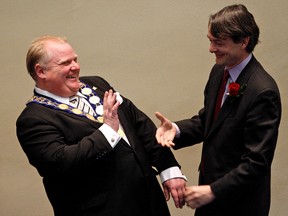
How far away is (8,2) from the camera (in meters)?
3.40

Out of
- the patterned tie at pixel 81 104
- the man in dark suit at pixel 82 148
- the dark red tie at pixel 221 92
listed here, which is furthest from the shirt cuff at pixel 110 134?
the dark red tie at pixel 221 92

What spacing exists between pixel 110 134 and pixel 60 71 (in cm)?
41

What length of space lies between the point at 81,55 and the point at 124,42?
33 cm

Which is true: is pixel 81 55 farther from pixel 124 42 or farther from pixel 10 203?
pixel 10 203

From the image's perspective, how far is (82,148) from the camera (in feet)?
6.89

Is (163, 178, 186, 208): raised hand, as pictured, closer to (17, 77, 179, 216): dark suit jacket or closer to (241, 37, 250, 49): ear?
(17, 77, 179, 216): dark suit jacket

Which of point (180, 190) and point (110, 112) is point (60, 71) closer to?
point (110, 112)

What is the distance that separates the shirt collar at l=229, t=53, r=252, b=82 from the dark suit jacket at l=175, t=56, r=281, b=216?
0.02 metres

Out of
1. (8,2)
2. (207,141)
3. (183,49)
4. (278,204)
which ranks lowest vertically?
(278,204)

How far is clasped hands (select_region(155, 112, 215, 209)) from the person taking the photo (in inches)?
83.0

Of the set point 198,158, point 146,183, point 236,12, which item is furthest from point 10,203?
point 236,12

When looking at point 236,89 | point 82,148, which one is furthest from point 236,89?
point 82,148

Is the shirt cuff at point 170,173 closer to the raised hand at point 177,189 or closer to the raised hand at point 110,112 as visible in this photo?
the raised hand at point 177,189

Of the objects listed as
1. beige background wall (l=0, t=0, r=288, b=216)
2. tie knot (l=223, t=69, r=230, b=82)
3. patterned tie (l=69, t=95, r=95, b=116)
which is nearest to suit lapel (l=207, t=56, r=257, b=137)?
tie knot (l=223, t=69, r=230, b=82)
